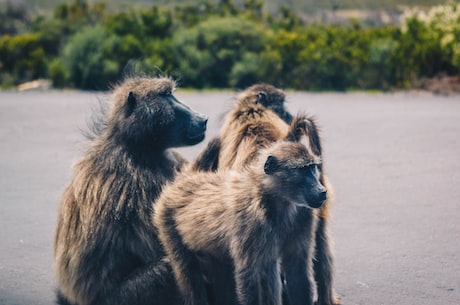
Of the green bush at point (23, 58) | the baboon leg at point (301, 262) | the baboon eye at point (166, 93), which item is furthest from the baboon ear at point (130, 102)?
the green bush at point (23, 58)

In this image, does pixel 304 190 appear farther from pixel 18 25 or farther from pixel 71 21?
pixel 18 25

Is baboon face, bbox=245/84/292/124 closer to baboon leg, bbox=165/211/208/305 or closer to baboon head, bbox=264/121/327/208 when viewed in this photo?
baboon head, bbox=264/121/327/208

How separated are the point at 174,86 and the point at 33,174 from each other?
5475 mm

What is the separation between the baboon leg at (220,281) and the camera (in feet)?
13.7

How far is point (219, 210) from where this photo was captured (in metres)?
4.00

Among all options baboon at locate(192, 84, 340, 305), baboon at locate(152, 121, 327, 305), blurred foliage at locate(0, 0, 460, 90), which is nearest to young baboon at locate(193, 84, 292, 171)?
baboon at locate(192, 84, 340, 305)

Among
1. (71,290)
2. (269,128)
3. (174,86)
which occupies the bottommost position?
(71,290)

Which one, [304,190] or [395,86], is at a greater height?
[304,190]

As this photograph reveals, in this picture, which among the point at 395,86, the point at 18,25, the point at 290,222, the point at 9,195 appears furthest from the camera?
the point at 18,25

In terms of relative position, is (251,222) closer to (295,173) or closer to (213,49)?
(295,173)

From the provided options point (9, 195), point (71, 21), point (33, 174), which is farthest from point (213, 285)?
point (71, 21)

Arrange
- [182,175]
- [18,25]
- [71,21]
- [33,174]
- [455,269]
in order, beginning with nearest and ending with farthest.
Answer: [182,175] < [455,269] < [33,174] < [71,21] < [18,25]

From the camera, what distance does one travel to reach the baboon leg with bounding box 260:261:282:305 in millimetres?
3822

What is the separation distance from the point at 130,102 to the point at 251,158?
32.6 inches
